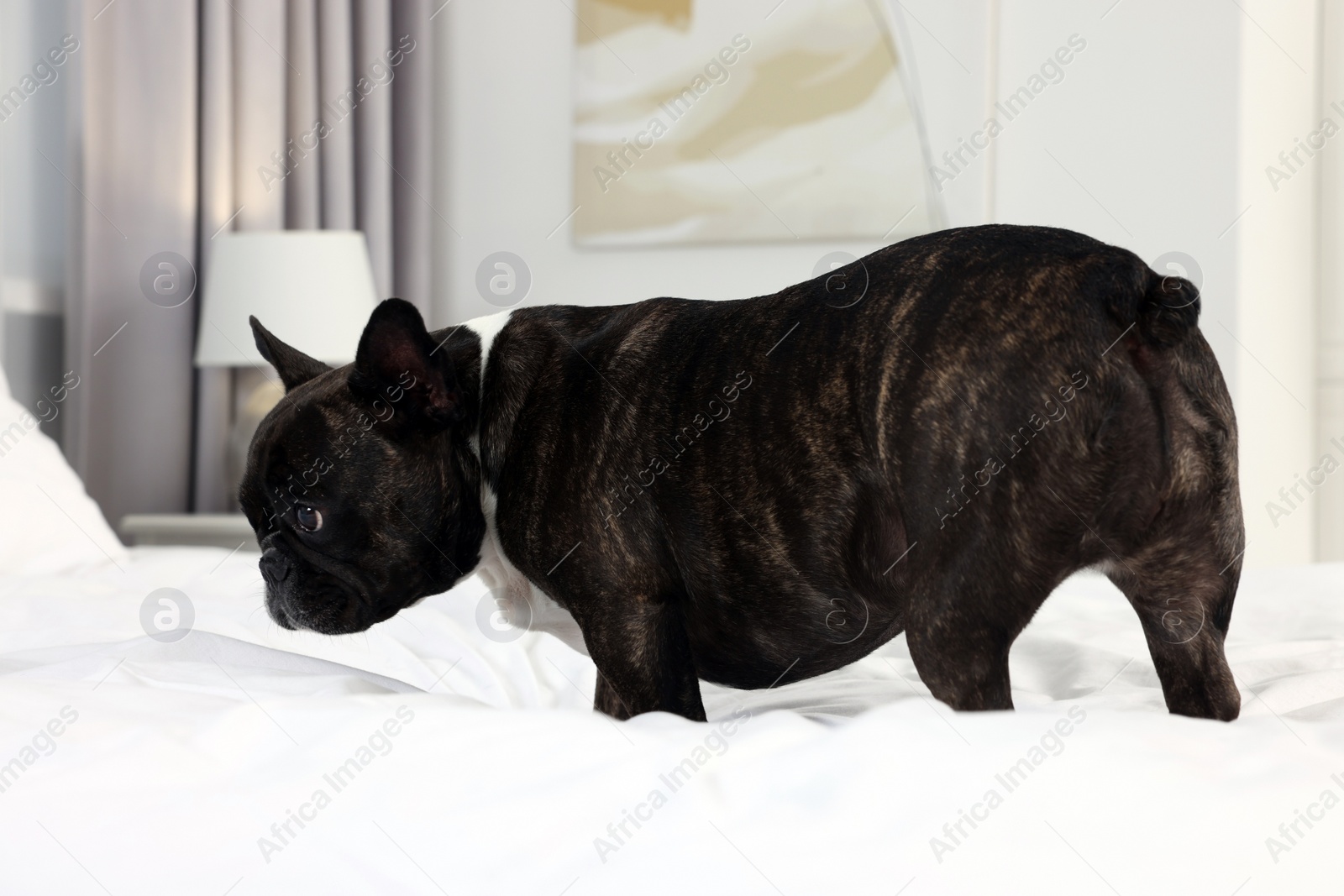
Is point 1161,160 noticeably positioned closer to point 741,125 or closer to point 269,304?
point 741,125

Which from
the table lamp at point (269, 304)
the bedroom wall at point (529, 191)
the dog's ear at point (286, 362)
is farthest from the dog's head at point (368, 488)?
the bedroom wall at point (529, 191)

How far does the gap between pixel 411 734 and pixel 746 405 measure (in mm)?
410

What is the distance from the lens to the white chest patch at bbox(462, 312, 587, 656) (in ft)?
4.12

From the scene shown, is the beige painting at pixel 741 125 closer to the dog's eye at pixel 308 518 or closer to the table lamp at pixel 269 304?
the table lamp at pixel 269 304

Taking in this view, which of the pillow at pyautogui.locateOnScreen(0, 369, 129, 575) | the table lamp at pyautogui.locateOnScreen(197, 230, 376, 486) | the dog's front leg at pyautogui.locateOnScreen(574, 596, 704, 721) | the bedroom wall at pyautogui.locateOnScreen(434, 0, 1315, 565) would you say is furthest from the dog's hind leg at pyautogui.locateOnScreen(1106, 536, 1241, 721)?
the table lamp at pyautogui.locateOnScreen(197, 230, 376, 486)

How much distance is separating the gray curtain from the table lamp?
191 mm

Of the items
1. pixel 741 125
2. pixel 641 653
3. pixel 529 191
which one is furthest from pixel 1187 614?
pixel 529 191

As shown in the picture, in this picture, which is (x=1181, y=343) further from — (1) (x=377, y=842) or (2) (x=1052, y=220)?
(2) (x=1052, y=220)

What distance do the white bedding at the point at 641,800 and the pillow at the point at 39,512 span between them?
1.24 metres

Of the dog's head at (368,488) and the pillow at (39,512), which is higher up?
the dog's head at (368,488)

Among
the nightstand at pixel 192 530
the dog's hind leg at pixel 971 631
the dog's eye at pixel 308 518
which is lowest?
the nightstand at pixel 192 530

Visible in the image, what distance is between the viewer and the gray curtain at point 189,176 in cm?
323

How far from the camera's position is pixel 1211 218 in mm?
3400

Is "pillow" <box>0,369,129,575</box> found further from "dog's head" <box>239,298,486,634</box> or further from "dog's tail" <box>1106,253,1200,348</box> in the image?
"dog's tail" <box>1106,253,1200,348</box>
